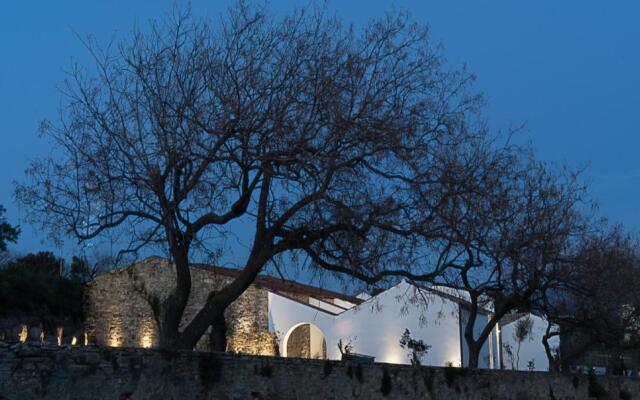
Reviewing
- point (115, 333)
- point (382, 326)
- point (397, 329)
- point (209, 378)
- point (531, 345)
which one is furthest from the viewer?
point (531, 345)

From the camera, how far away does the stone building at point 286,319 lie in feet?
121

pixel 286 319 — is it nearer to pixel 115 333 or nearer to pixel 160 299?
pixel 160 299

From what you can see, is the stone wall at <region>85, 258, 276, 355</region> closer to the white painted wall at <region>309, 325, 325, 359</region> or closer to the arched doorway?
the arched doorway

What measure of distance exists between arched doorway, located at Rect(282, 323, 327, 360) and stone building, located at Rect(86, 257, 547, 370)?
5cm

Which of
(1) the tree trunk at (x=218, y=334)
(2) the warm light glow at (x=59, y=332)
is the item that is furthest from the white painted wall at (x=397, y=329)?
(1) the tree trunk at (x=218, y=334)

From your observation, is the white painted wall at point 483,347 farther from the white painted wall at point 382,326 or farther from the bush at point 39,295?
the bush at point 39,295

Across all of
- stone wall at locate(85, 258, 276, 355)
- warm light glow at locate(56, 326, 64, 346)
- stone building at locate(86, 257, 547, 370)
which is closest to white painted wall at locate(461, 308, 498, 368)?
stone building at locate(86, 257, 547, 370)

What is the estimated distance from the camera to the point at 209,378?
448 inches

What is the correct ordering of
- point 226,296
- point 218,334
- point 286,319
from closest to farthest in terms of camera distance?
1. point 226,296
2. point 218,334
3. point 286,319

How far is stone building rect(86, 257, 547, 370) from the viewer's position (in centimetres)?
3694

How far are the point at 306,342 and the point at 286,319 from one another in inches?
110

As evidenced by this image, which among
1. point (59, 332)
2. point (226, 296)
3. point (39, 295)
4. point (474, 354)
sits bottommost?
point (474, 354)

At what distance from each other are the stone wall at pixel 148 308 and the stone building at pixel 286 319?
45mm

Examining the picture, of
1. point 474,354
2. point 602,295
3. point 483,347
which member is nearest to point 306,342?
point 483,347
